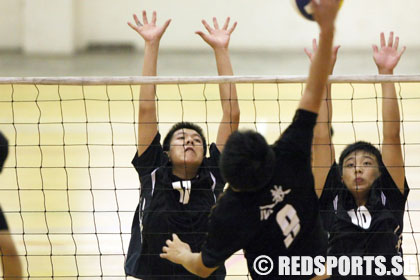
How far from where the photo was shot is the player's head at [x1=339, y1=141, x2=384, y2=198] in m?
3.87

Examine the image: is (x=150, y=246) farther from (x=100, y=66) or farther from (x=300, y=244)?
(x=100, y=66)

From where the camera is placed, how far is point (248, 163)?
270cm

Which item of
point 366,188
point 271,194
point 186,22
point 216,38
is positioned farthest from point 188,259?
point 186,22

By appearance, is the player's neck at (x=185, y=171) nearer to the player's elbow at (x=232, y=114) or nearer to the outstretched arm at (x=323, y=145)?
the player's elbow at (x=232, y=114)

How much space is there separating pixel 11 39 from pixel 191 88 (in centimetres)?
518

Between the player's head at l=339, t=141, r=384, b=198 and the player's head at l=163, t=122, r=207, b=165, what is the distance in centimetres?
78

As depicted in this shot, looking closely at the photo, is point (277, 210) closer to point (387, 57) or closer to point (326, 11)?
point (326, 11)

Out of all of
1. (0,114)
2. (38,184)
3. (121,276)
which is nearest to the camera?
(121,276)

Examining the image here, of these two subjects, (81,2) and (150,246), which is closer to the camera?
(150,246)

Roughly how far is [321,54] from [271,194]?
0.56m

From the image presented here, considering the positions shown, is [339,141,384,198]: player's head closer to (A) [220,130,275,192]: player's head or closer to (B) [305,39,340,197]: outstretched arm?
(B) [305,39,340,197]: outstretched arm

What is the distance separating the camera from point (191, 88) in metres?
13.2

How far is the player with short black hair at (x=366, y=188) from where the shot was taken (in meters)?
3.72

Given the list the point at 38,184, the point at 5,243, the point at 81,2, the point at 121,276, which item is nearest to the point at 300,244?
the point at 5,243
